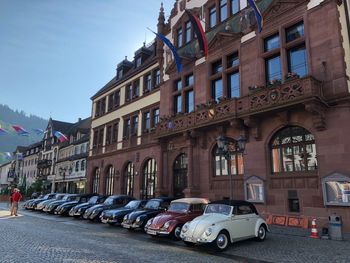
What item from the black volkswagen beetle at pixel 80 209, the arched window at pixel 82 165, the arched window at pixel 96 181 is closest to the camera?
the black volkswagen beetle at pixel 80 209

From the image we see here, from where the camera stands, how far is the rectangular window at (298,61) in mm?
17297

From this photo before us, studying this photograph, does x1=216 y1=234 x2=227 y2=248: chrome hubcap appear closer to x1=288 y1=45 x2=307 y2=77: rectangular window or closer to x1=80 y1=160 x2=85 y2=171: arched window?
x1=288 y1=45 x2=307 y2=77: rectangular window

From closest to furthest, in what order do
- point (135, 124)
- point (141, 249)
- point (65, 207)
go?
point (141, 249) < point (65, 207) < point (135, 124)

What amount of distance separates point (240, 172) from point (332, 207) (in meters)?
5.95

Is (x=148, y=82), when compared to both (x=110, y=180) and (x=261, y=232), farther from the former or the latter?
(x=261, y=232)

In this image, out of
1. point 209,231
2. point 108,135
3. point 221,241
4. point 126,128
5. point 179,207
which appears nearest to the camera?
point 209,231

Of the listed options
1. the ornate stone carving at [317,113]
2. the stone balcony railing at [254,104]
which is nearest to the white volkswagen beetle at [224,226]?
the ornate stone carving at [317,113]

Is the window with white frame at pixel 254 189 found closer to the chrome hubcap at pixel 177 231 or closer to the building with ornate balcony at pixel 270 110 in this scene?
the building with ornate balcony at pixel 270 110

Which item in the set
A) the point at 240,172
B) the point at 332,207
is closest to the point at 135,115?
the point at 240,172

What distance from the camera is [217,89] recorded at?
890 inches

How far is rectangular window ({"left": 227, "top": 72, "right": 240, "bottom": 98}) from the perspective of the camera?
20981 millimetres

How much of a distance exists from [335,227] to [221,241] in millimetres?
5688


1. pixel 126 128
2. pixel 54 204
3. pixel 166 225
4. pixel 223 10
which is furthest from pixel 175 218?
pixel 126 128

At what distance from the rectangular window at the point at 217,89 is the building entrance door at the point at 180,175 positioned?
526 centimetres
